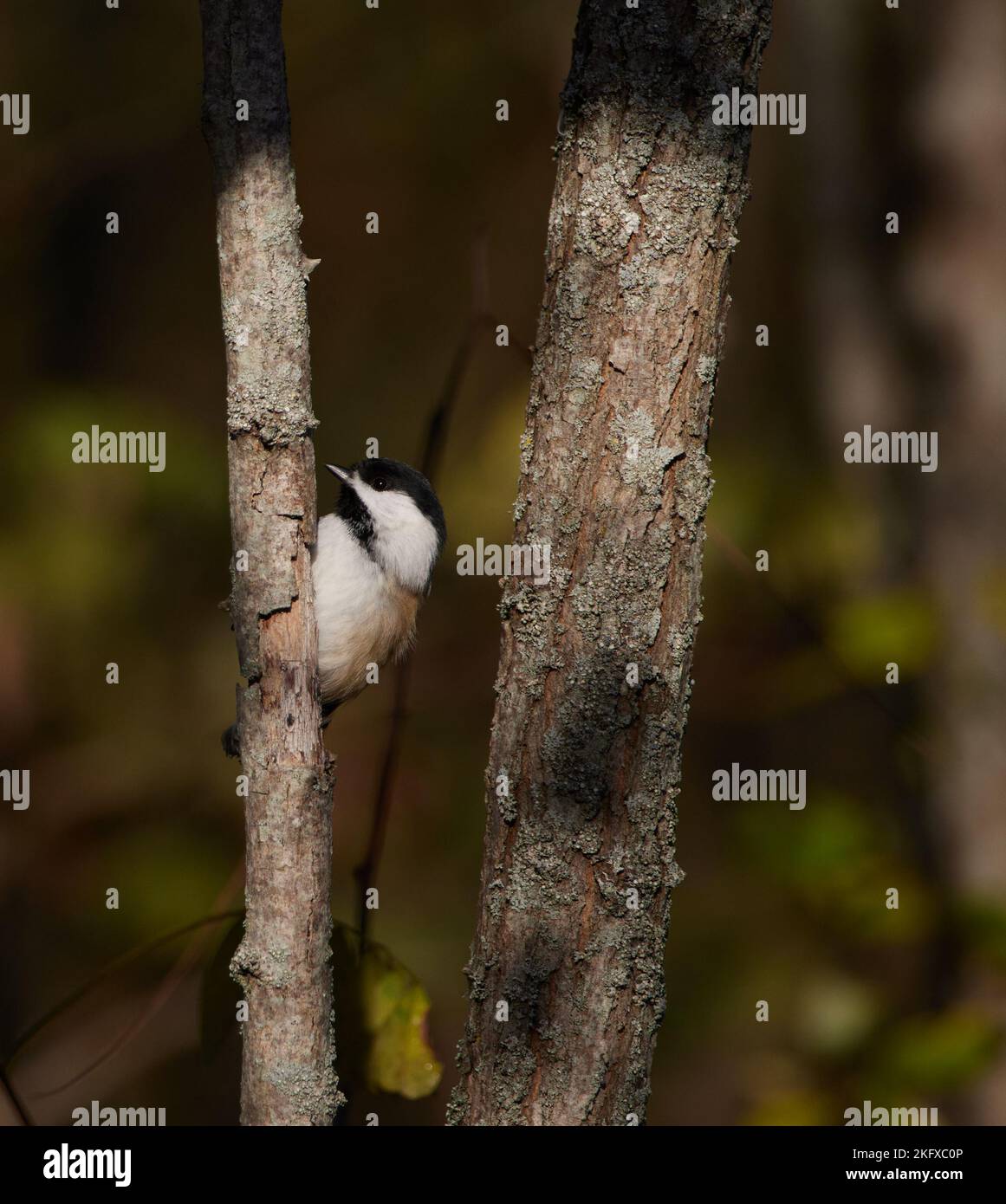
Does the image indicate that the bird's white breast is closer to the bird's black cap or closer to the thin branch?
the bird's black cap

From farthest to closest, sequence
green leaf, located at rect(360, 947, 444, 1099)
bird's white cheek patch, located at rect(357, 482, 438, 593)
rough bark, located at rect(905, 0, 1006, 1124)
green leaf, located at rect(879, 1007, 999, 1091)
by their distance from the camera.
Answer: rough bark, located at rect(905, 0, 1006, 1124)
bird's white cheek patch, located at rect(357, 482, 438, 593)
green leaf, located at rect(879, 1007, 999, 1091)
green leaf, located at rect(360, 947, 444, 1099)

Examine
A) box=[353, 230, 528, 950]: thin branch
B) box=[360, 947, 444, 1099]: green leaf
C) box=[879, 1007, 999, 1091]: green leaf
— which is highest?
box=[353, 230, 528, 950]: thin branch

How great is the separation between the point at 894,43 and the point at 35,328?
3429 mm

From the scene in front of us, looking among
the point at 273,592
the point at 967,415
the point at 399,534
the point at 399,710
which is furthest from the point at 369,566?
the point at 967,415

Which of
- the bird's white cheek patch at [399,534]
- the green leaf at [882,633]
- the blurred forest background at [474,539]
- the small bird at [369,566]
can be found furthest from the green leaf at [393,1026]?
the green leaf at [882,633]

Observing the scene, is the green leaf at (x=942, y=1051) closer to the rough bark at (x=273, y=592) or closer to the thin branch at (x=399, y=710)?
the thin branch at (x=399, y=710)

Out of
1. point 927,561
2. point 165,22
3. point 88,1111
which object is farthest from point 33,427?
point 927,561

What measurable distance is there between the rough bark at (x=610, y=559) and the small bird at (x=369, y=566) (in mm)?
840

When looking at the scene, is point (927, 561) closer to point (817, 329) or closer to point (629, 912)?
point (817, 329)

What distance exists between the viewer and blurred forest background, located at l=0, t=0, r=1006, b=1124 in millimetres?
2811

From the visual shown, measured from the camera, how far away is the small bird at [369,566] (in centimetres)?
245

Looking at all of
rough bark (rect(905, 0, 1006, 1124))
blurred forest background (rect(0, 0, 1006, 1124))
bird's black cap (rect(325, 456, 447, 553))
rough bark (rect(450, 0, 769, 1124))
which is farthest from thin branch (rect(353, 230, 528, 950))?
rough bark (rect(905, 0, 1006, 1124))

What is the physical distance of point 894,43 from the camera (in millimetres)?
3504

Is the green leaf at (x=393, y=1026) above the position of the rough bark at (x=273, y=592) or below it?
below
